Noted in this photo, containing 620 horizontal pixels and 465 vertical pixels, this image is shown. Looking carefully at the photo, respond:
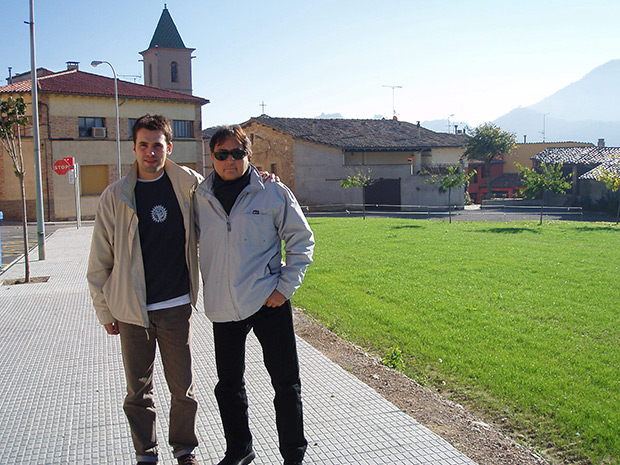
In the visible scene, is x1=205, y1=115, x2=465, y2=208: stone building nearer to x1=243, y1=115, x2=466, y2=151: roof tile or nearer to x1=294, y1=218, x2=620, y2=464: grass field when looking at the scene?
x1=243, y1=115, x2=466, y2=151: roof tile

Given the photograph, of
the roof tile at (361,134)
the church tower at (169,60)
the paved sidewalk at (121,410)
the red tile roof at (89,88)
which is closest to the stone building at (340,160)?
the roof tile at (361,134)

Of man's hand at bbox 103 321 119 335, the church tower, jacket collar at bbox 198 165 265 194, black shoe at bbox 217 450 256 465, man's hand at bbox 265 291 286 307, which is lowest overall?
black shoe at bbox 217 450 256 465

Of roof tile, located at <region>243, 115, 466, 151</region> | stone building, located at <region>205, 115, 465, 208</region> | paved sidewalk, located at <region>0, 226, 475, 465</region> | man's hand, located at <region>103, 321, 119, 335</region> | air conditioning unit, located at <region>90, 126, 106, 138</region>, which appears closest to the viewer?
man's hand, located at <region>103, 321, 119, 335</region>

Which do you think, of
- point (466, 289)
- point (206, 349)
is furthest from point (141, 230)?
point (466, 289)

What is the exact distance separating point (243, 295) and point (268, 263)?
250 millimetres

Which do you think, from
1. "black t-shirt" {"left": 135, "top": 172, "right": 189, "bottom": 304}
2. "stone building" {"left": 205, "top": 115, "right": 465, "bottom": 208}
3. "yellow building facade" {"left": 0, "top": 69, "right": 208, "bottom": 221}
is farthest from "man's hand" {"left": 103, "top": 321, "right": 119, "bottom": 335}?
"stone building" {"left": 205, "top": 115, "right": 465, "bottom": 208}

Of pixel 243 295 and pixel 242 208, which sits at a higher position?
pixel 242 208

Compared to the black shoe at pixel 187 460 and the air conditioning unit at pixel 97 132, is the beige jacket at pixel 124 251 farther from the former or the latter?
the air conditioning unit at pixel 97 132

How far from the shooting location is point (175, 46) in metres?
55.4

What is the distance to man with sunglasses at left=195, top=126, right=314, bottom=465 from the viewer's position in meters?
3.33

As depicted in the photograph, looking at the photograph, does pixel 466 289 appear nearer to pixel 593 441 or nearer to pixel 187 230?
pixel 593 441

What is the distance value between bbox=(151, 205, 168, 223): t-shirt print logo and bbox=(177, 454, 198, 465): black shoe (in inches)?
53.6

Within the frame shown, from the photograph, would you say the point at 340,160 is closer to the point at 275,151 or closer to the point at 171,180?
the point at 275,151

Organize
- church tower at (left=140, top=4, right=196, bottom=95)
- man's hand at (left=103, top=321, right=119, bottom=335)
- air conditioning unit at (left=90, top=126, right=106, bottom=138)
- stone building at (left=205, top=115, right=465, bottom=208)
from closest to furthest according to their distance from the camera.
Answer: man's hand at (left=103, top=321, right=119, bottom=335) → air conditioning unit at (left=90, top=126, right=106, bottom=138) → stone building at (left=205, top=115, right=465, bottom=208) → church tower at (left=140, top=4, right=196, bottom=95)
